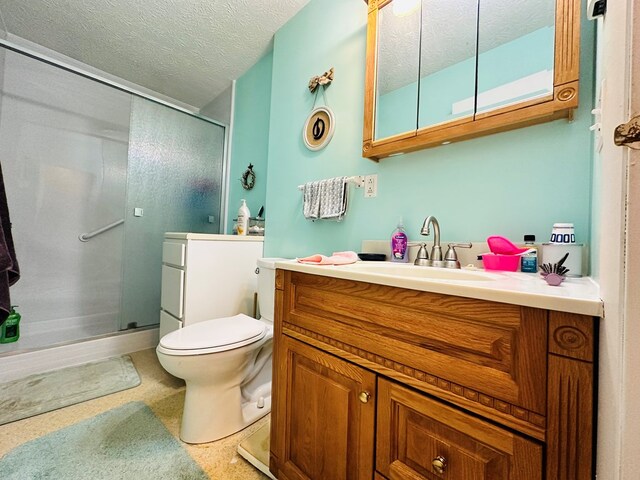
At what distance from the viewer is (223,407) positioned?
1.16 meters

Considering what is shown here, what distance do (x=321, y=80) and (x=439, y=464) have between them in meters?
1.72

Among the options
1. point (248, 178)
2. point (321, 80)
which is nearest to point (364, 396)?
point (321, 80)

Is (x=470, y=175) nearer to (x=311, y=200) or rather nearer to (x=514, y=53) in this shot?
(x=514, y=53)

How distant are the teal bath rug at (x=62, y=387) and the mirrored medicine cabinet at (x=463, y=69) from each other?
1.93 meters

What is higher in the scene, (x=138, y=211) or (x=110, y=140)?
(x=110, y=140)

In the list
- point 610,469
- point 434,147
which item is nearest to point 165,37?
point 434,147

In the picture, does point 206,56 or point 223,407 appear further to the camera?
point 206,56

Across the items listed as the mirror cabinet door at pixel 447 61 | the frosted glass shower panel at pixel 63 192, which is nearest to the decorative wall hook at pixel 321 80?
the mirror cabinet door at pixel 447 61

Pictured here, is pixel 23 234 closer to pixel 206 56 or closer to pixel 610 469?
pixel 206 56

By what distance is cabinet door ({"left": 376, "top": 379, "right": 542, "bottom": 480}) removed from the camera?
44 centimetres

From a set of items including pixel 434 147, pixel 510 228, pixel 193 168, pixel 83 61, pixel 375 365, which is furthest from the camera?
pixel 193 168

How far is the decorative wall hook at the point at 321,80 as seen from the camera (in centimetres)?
149

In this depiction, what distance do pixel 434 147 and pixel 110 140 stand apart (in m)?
2.61

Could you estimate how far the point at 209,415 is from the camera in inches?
44.1
